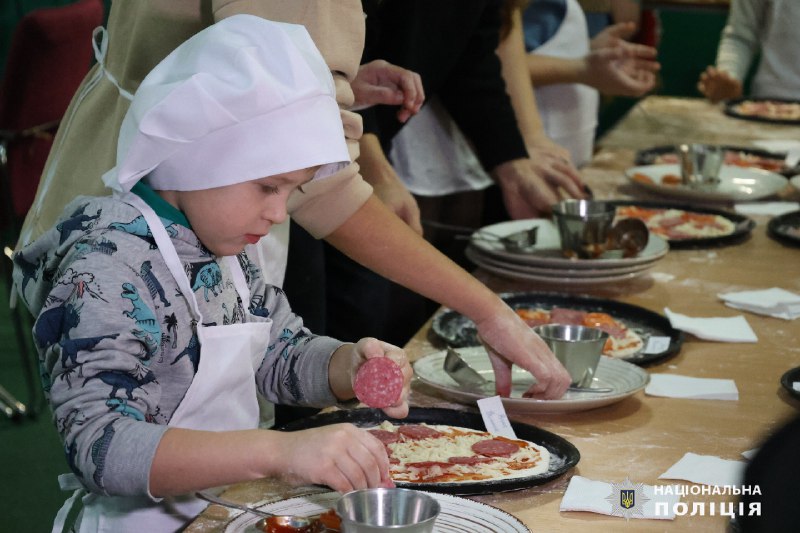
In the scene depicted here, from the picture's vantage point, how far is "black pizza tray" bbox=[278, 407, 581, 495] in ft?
4.40

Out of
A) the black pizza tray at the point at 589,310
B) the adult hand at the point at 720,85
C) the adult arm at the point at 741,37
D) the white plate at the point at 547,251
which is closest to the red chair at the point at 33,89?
the white plate at the point at 547,251

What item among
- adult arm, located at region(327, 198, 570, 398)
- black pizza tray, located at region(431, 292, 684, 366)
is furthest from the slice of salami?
black pizza tray, located at region(431, 292, 684, 366)

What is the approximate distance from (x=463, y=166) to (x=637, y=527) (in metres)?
1.86

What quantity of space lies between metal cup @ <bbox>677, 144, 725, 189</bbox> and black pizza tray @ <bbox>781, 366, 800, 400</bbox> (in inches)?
55.5

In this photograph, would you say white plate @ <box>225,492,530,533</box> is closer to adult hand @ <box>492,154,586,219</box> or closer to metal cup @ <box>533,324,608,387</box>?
metal cup @ <box>533,324,608,387</box>

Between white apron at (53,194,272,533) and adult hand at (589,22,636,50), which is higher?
adult hand at (589,22,636,50)

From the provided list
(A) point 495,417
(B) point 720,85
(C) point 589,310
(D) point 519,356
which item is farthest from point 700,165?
(B) point 720,85

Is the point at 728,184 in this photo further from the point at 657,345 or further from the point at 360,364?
the point at 360,364

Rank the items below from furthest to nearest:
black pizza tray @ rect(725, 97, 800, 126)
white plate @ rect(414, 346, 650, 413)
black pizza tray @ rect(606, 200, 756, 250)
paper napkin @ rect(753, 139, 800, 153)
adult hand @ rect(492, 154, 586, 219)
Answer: black pizza tray @ rect(725, 97, 800, 126) < paper napkin @ rect(753, 139, 800, 153) < adult hand @ rect(492, 154, 586, 219) < black pizza tray @ rect(606, 200, 756, 250) < white plate @ rect(414, 346, 650, 413)

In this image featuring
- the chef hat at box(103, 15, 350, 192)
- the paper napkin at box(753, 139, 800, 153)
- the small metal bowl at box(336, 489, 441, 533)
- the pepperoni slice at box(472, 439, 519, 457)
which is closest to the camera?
the small metal bowl at box(336, 489, 441, 533)

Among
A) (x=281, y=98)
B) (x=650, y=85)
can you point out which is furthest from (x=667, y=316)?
(x=650, y=85)

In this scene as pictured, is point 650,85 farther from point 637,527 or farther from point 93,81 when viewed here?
→ point 637,527

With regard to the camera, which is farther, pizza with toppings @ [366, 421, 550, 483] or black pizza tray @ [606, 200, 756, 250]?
black pizza tray @ [606, 200, 756, 250]

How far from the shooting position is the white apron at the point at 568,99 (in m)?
3.58
